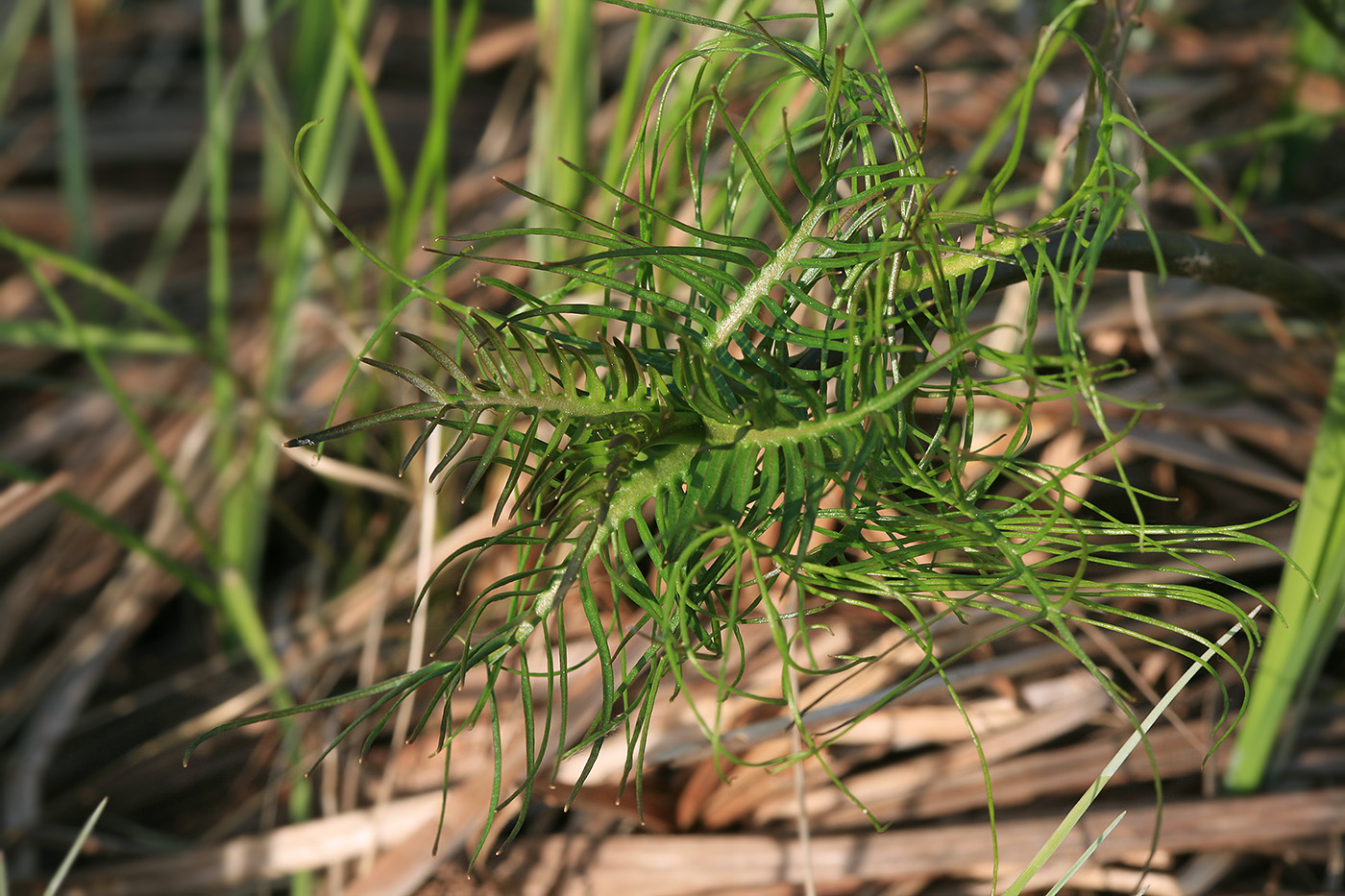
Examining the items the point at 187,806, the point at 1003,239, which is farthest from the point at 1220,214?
the point at 187,806

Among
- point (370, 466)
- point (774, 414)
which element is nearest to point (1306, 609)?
point (774, 414)

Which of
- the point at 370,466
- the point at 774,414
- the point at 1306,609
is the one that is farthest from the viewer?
the point at 370,466

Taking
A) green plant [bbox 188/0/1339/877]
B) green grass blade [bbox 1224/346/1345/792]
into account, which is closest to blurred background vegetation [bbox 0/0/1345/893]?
green grass blade [bbox 1224/346/1345/792]

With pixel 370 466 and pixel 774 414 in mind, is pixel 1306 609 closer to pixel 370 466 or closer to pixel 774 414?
pixel 774 414

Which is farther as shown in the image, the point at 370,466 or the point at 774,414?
the point at 370,466

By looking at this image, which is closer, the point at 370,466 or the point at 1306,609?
the point at 1306,609

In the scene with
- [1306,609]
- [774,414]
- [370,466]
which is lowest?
[370,466]

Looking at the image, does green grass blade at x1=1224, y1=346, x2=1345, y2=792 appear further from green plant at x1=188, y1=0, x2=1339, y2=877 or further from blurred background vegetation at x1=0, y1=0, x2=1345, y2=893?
green plant at x1=188, y1=0, x2=1339, y2=877

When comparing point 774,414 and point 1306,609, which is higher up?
point 774,414

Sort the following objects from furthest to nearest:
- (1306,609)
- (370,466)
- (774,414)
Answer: (370,466) < (1306,609) < (774,414)
